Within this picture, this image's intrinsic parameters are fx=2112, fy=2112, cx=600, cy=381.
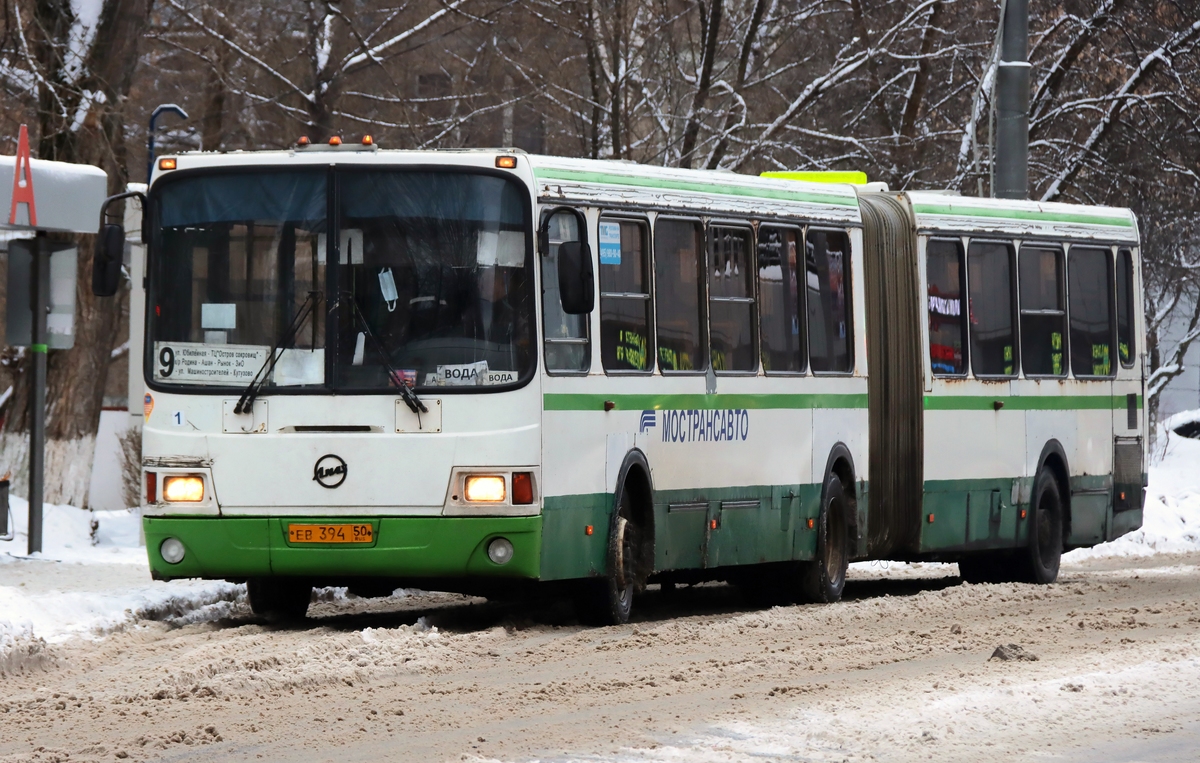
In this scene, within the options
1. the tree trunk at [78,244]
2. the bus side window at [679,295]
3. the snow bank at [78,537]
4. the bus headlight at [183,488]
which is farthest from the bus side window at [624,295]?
the tree trunk at [78,244]

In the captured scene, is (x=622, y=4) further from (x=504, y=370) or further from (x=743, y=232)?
(x=504, y=370)

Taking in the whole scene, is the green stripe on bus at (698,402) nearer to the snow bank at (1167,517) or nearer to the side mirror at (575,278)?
the side mirror at (575,278)

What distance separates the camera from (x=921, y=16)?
86.9 feet

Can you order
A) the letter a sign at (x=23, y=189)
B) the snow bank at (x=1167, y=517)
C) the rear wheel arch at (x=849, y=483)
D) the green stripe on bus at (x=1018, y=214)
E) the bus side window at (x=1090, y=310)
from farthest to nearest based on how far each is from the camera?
the snow bank at (x=1167, y=517) → the bus side window at (x=1090, y=310) → the letter a sign at (x=23, y=189) → the green stripe on bus at (x=1018, y=214) → the rear wheel arch at (x=849, y=483)

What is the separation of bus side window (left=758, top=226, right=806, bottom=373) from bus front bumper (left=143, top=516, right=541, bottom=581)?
334cm

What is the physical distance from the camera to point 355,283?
11.7m

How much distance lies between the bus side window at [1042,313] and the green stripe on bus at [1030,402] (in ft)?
0.73

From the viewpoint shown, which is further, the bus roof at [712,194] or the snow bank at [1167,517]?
the snow bank at [1167,517]

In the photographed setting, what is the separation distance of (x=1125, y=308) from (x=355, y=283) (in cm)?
922

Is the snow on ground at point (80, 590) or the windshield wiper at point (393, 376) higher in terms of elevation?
the windshield wiper at point (393, 376)

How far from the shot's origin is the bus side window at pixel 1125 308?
18641mm

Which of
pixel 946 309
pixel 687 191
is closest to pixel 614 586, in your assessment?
pixel 687 191

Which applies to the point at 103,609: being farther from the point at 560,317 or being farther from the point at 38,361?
the point at 38,361

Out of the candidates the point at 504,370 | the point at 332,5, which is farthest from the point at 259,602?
the point at 332,5
